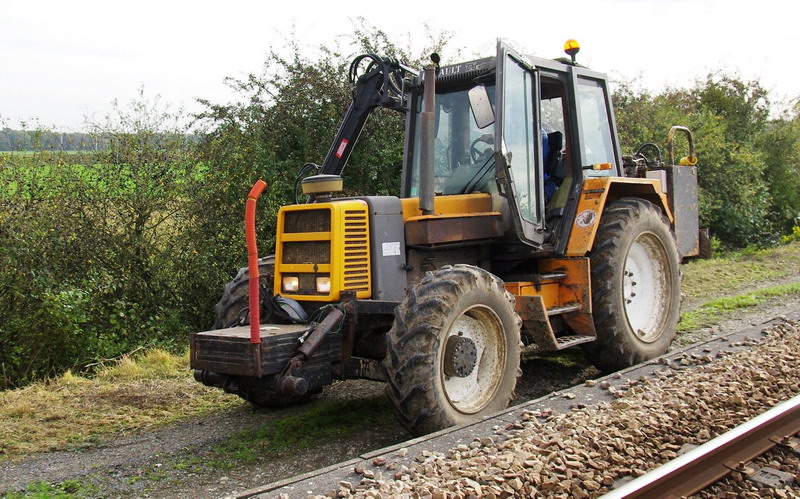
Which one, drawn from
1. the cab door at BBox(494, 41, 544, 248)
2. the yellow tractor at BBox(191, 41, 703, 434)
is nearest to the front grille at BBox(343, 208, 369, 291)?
the yellow tractor at BBox(191, 41, 703, 434)

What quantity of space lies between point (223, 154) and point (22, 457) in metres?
5.11

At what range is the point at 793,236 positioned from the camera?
17781 millimetres

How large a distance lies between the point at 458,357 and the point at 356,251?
3.54 feet

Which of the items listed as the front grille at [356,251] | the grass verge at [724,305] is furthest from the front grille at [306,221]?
the grass verge at [724,305]

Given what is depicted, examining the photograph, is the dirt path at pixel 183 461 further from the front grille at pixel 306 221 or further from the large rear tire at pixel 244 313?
the front grille at pixel 306 221

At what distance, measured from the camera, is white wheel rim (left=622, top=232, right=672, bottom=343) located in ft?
22.8

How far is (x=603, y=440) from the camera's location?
4273 mm

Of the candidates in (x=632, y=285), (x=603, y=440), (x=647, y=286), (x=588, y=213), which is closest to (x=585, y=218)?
(x=588, y=213)

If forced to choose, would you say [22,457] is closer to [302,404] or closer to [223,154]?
[302,404]

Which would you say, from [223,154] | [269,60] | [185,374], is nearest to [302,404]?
[185,374]

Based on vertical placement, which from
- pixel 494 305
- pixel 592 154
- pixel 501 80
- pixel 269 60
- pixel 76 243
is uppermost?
pixel 269 60

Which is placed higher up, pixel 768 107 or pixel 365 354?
pixel 768 107

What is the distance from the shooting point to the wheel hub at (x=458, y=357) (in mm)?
4984

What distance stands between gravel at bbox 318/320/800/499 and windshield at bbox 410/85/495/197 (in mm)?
2024
